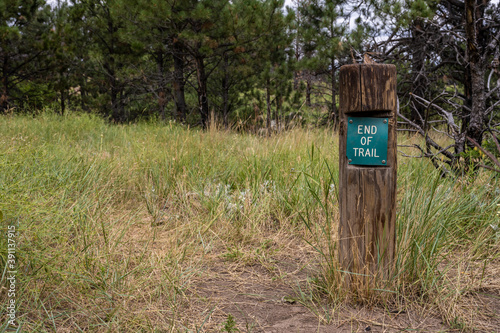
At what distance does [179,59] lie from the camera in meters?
10.0

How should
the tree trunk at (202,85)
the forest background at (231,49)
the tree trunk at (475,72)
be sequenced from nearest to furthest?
the tree trunk at (475,72)
the forest background at (231,49)
the tree trunk at (202,85)

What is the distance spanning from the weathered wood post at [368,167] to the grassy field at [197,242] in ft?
0.50

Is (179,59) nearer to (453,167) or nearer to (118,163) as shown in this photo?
(118,163)

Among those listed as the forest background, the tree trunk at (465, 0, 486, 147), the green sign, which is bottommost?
the green sign

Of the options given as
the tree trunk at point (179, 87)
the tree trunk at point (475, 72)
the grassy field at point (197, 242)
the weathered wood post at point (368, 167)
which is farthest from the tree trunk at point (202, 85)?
the weathered wood post at point (368, 167)

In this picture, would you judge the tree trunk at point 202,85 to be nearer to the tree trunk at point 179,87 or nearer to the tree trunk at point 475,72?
the tree trunk at point 179,87

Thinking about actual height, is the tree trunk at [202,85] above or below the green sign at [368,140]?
above

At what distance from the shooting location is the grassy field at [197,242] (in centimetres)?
202

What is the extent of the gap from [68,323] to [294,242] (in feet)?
5.73

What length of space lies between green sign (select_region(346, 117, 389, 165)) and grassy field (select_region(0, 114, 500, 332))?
39cm

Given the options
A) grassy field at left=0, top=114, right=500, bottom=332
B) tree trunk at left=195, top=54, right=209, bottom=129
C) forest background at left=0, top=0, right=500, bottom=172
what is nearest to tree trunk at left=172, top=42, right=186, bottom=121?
forest background at left=0, top=0, right=500, bottom=172

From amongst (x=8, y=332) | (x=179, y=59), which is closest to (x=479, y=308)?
(x=8, y=332)

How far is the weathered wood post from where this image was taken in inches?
76.7

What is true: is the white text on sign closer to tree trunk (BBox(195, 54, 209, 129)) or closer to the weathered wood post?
the weathered wood post
